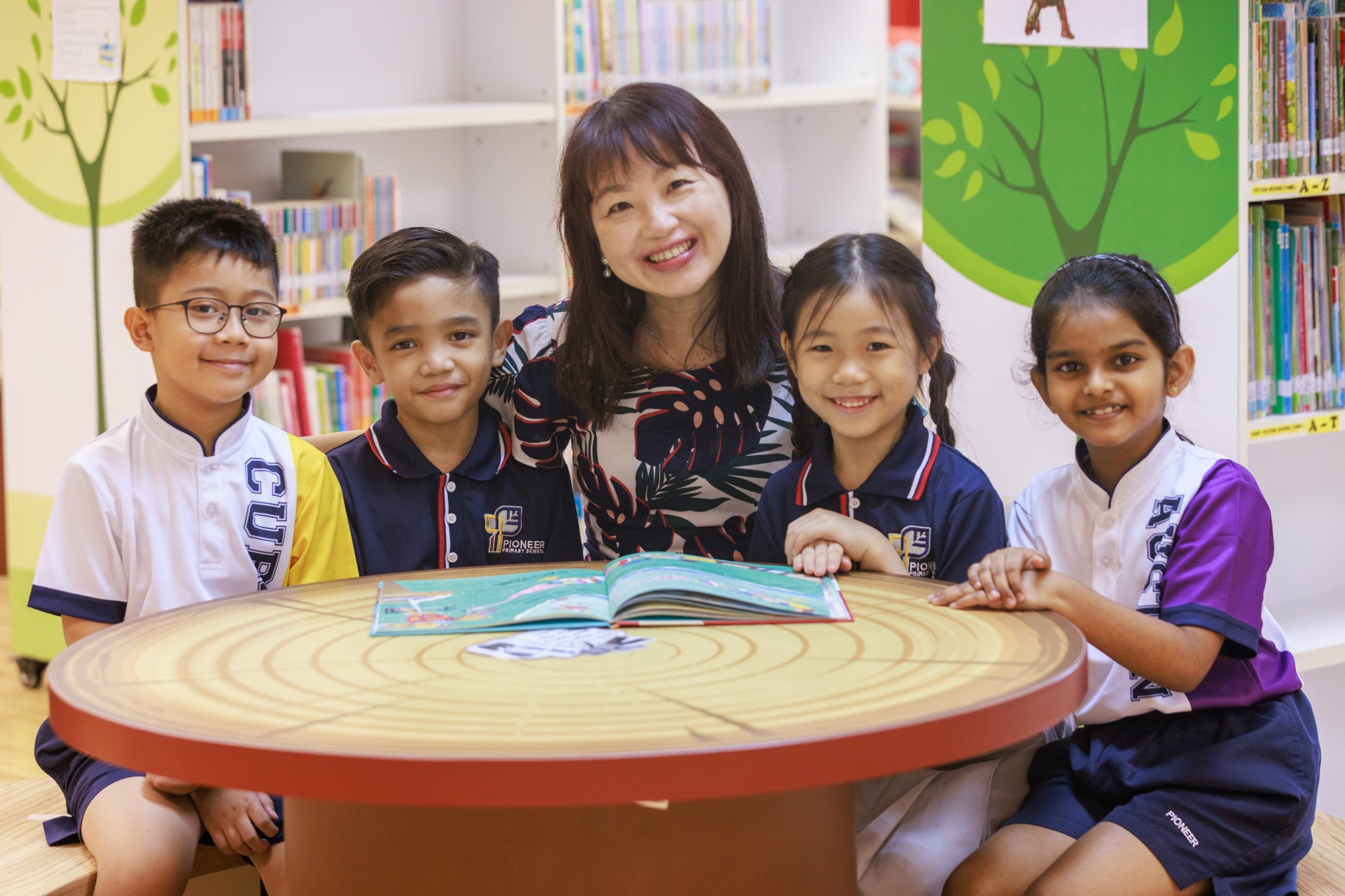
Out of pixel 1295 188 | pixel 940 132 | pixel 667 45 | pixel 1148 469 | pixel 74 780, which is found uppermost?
pixel 667 45

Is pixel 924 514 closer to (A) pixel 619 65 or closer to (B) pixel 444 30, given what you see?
(A) pixel 619 65

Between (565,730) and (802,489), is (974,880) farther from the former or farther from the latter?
(565,730)

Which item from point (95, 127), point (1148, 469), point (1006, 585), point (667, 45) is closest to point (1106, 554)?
point (1148, 469)

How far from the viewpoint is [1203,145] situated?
8.29 ft

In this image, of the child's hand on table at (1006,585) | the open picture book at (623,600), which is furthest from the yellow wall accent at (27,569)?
the child's hand on table at (1006,585)

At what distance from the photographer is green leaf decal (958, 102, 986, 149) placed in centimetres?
255

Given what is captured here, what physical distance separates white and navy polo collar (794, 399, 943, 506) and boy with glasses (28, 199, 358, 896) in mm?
674

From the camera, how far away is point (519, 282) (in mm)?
4043

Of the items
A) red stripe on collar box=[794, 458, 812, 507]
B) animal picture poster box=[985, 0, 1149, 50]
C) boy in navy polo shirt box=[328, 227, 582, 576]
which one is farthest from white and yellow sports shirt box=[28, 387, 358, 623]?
animal picture poster box=[985, 0, 1149, 50]

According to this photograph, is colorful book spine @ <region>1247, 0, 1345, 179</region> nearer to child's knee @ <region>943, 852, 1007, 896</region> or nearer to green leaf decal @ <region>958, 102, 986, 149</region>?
green leaf decal @ <region>958, 102, 986, 149</region>

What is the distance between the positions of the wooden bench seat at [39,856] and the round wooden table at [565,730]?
1.09 feet

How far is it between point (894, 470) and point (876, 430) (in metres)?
0.07

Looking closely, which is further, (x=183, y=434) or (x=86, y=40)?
(x=86, y=40)

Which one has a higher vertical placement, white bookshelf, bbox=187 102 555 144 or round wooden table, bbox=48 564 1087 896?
white bookshelf, bbox=187 102 555 144
